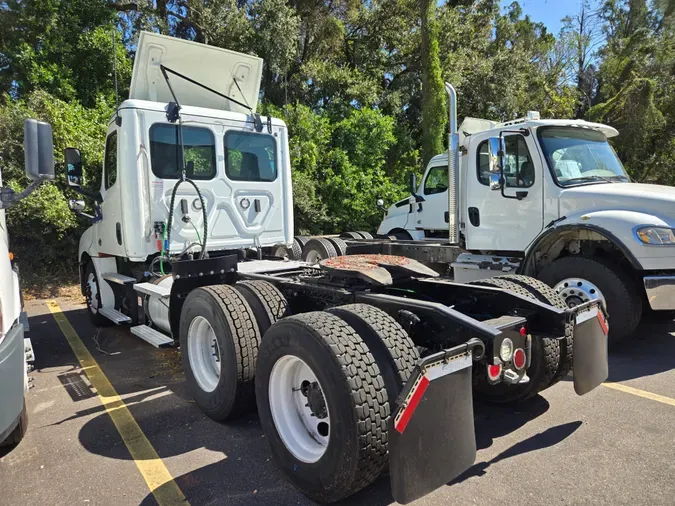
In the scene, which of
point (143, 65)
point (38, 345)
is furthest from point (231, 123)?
point (38, 345)

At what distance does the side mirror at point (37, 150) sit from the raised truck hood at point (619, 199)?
5468 millimetres

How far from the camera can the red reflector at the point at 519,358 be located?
302cm

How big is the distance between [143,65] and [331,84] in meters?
12.3

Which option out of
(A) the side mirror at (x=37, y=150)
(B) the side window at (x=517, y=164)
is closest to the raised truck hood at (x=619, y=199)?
(B) the side window at (x=517, y=164)

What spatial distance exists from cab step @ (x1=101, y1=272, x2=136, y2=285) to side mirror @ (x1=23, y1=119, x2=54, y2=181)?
2995mm

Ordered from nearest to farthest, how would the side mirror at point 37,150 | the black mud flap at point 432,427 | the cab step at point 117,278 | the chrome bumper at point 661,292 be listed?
the black mud flap at point 432,427 → the side mirror at point 37,150 → the chrome bumper at point 661,292 → the cab step at point 117,278

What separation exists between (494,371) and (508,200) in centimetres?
420

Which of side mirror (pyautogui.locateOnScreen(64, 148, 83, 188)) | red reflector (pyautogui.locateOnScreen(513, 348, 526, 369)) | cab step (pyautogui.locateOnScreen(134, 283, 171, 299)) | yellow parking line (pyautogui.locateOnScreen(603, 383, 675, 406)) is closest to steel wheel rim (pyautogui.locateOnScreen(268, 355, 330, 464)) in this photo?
red reflector (pyautogui.locateOnScreen(513, 348, 526, 369))

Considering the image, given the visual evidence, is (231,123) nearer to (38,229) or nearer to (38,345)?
(38,345)

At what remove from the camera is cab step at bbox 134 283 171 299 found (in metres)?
4.99

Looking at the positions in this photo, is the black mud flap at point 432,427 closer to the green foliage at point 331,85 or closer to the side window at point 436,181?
the side window at point 436,181

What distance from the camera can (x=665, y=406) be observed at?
155 inches

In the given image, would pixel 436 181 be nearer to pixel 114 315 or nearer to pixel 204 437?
pixel 114 315

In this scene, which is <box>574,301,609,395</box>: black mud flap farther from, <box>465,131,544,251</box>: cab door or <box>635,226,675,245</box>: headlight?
<box>465,131,544,251</box>: cab door
